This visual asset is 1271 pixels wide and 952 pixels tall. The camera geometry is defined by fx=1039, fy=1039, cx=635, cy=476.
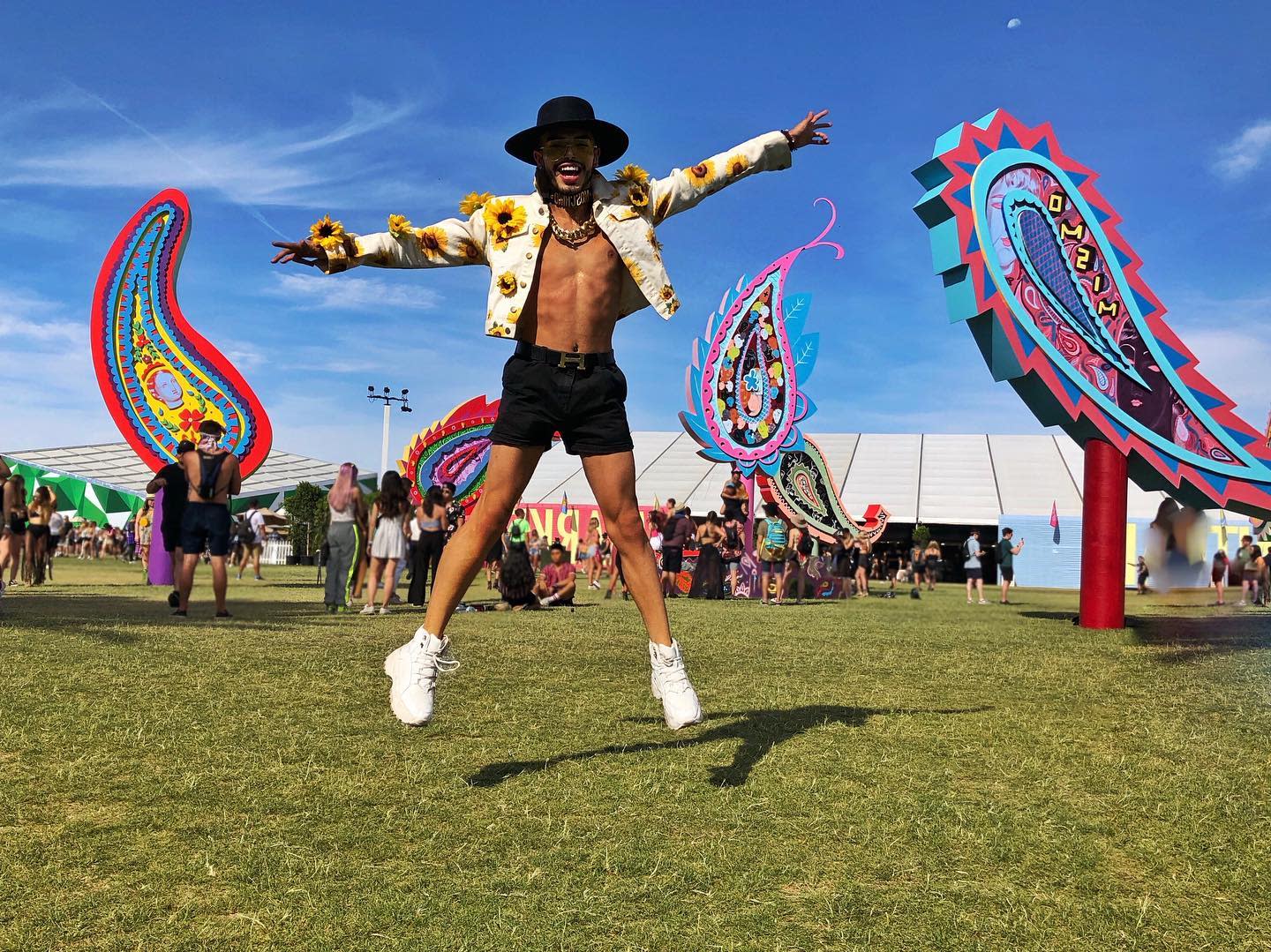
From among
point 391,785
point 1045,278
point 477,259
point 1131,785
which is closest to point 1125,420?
point 1045,278

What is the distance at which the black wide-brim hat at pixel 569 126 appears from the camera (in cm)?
390

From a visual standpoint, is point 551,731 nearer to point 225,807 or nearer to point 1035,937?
point 225,807

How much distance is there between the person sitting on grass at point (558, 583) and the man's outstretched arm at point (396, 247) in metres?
10.4

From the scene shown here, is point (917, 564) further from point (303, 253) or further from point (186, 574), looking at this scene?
point (303, 253)

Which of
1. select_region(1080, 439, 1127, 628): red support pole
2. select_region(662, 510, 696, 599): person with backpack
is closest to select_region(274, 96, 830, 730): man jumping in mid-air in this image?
select_region(1080, 439, 1127, 628): red support pole

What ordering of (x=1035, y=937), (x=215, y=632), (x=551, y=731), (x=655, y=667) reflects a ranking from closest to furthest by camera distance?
(x=1035, y=937), (x=655, y=667), (x=551, y=731), (x=215, y=632)

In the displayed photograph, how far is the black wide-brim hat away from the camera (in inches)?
153

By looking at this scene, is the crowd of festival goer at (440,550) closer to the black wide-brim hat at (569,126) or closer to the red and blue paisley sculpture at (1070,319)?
the red and blue paisley sculpture at (1070,319)

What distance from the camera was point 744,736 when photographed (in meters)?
4.41

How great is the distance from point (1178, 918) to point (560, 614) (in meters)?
10.4

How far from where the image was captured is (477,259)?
4109mm

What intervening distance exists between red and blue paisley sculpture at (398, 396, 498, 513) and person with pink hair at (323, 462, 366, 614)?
9.44 m

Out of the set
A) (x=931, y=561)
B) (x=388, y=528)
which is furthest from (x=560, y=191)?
(x=931, y=561)

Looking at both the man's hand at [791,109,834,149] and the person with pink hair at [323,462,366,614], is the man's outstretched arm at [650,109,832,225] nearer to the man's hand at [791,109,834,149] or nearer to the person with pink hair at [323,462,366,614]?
the man's hand at [791,109,834,149]
